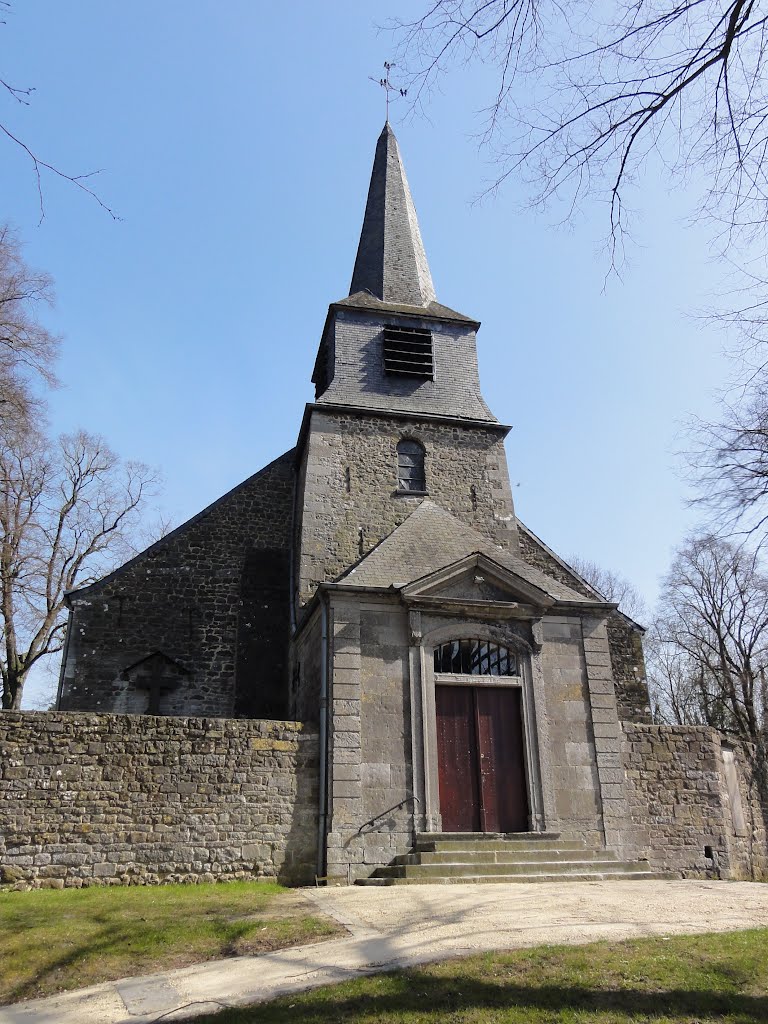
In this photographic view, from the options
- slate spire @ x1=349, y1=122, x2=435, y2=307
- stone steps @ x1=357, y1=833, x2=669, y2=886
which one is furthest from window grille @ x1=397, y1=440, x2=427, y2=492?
stone steps @ x1=357, y1=833, x2=669, y2=886

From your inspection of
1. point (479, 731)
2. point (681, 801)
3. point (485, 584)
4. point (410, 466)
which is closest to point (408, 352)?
point (410, 466)

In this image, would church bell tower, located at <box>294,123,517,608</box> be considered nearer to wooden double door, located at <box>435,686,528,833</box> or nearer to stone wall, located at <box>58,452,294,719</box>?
stone wall, located at <box>58,452,294,719</box>

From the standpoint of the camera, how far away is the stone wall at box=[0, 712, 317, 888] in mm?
10484

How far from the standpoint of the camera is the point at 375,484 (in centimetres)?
1664

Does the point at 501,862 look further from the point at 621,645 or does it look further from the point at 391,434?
the point at 391,434

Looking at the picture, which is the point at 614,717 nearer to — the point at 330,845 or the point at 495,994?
the point at 330,845

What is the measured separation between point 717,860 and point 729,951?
300 inches

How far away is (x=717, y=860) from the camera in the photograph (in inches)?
511

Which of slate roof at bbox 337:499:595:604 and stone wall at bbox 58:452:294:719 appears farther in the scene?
stone wall at bbox 58:452:294:719

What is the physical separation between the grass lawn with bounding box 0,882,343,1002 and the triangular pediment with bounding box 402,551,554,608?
557 centimetres

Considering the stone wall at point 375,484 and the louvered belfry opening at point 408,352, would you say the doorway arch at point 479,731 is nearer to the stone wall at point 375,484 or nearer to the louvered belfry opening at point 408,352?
the stone wall at point 375,484

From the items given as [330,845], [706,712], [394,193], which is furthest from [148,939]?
[706,712]

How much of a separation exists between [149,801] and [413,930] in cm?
514

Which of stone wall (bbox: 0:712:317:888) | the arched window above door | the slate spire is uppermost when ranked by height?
the slate spire
